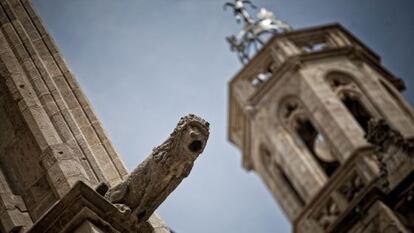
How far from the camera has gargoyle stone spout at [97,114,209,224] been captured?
665 centimetres

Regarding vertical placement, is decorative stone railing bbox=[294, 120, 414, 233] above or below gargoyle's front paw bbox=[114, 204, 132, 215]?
→ above

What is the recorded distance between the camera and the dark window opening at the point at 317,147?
29.3 meters

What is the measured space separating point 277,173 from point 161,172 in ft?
79.0

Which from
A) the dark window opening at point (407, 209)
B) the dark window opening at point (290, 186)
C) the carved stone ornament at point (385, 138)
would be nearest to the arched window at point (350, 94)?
the dark window opening at point (290, 186)

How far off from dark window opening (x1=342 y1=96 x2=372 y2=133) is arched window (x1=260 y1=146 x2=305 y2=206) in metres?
2.65

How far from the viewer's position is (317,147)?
30.7 meters

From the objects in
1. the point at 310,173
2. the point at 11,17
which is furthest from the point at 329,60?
the point at 11,17

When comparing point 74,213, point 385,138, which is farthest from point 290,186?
point 74,213

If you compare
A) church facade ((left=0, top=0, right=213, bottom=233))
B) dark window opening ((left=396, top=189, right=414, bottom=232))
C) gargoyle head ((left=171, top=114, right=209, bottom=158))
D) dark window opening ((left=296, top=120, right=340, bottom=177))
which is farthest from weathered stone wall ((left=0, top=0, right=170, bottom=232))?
dark window opening ((left=296, top=120, right=340, bottom=177))

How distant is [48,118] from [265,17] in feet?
102

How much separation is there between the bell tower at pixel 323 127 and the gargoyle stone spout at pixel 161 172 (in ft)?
52.9

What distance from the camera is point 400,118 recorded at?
27.7 metres

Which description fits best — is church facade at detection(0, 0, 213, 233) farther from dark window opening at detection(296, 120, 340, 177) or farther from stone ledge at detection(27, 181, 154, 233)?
dark window opening at detection(296, 120, 340, 177)

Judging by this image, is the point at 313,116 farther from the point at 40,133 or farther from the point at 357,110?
the point at 40,133
